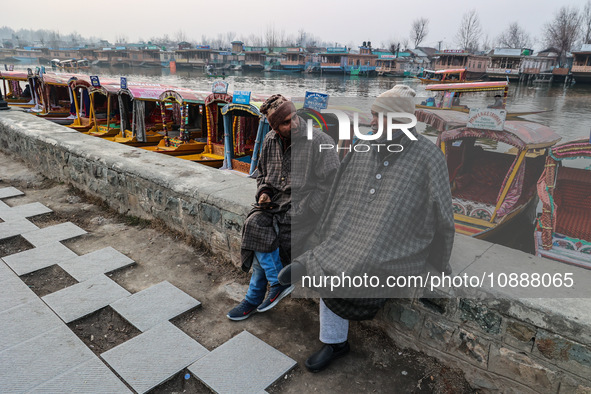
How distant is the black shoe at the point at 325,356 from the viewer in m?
2.20

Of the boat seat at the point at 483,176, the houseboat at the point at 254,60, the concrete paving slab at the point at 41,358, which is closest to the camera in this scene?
the concrete paving slab at the point at 41,358

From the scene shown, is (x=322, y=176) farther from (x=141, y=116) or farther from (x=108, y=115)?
(x=108, y=115)

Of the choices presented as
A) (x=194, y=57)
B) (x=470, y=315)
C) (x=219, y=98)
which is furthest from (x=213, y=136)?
(x=194, y=57)

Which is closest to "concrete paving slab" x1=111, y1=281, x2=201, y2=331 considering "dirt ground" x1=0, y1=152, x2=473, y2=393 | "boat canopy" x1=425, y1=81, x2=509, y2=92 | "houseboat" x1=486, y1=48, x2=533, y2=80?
"dirt ground" x1=0, y1=152, x2=473, y2=393

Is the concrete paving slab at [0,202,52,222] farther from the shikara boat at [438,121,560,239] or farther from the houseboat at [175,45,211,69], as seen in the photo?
the houseboat at [175,45,211,69]

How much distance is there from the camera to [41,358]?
2.23 metres

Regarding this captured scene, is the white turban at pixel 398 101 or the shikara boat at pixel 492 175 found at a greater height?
the white turban at pixel 398 101

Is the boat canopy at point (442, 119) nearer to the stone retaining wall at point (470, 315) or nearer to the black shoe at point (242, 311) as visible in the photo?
the stone retaining wall at point (470, 315)

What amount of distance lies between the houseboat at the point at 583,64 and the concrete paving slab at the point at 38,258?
4601cm

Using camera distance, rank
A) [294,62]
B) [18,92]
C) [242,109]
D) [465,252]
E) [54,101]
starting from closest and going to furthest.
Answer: [465,252]
[242,109]
[54,101]
[18,92]
[294,62]

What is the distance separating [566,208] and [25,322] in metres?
5.40

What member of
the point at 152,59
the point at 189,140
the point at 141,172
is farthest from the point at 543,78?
the point at 152,59

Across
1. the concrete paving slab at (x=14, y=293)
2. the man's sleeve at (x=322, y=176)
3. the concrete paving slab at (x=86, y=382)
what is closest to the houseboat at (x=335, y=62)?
the man's sleeve at (x=322, y=176)

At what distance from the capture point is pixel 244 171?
25.2 ft
